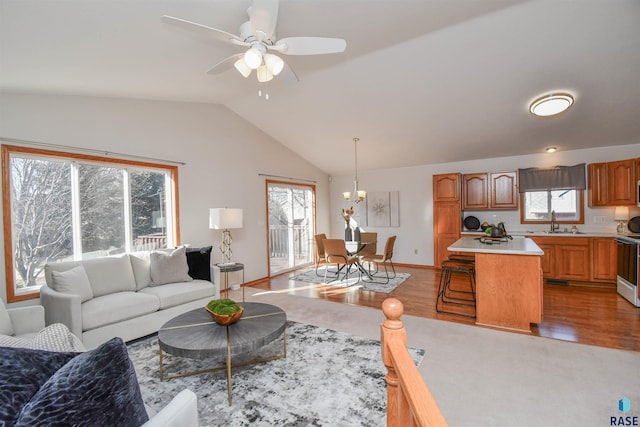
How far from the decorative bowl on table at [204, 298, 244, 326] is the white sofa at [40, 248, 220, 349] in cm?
114

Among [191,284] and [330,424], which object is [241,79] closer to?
[191,284]

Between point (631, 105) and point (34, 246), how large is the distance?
7.30 m

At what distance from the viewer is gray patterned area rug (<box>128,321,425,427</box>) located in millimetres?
1865

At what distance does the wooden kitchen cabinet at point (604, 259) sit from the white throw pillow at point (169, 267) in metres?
6.18

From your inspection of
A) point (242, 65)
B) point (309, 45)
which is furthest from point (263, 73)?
point (309, 45)

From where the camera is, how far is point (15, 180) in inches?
113

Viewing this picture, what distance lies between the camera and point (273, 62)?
2.14m

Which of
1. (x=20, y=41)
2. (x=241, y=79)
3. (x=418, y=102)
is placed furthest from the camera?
(x=418, y=102)

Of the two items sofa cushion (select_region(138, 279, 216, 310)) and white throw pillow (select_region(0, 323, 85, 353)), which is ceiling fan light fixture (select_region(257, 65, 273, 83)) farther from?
sofa cushion (select_region(138, 279, 216, 310))

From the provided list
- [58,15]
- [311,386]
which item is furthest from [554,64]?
[58,15]

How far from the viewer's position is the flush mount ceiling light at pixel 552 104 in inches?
140

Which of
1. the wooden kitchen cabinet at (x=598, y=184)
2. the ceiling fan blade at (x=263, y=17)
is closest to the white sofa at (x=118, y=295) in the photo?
the ceiling fan blade at (x=263, y=17)

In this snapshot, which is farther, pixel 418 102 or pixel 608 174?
pixel 608 174

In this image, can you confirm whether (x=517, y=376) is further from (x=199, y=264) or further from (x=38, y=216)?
(x=38, y=216)
